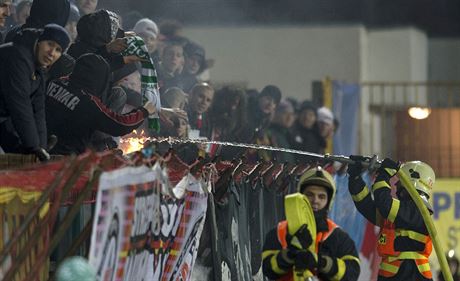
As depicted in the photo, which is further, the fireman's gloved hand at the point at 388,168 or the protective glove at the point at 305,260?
the fireman's gloved hand at the point at 388,168

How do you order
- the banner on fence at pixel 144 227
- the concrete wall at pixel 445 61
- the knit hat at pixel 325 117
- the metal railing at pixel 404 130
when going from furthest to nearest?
the concrete wall at pixel 445 61
the metal railing at pixel 404 130
the knit hat at pixel 325 117
the banner on fence at pixel 144 227

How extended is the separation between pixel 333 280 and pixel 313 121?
1206 centimetres

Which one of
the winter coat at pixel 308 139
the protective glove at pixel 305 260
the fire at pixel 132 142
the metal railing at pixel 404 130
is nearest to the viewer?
the protective glove at pixel 305 260

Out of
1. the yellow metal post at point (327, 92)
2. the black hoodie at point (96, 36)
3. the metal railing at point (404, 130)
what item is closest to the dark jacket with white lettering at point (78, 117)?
the black hoodie at point (96, 36)

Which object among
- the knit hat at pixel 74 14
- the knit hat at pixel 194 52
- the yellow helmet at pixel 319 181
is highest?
the knit hat at pixel 194 52

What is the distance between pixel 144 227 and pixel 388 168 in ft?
12.4

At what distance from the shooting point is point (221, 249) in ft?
40.4

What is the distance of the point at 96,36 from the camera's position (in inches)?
504

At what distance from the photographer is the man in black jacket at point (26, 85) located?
35.2 ft

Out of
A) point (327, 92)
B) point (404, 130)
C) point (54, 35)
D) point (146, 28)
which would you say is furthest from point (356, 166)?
point (404, 130)

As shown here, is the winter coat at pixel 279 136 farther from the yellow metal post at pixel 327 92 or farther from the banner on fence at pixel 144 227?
the banner on fence at pixel 144 227

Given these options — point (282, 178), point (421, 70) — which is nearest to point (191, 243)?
point (282, 178)

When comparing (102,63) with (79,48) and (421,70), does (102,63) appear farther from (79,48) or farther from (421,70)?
(421,70)

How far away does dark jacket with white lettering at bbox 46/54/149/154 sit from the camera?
11.9m
